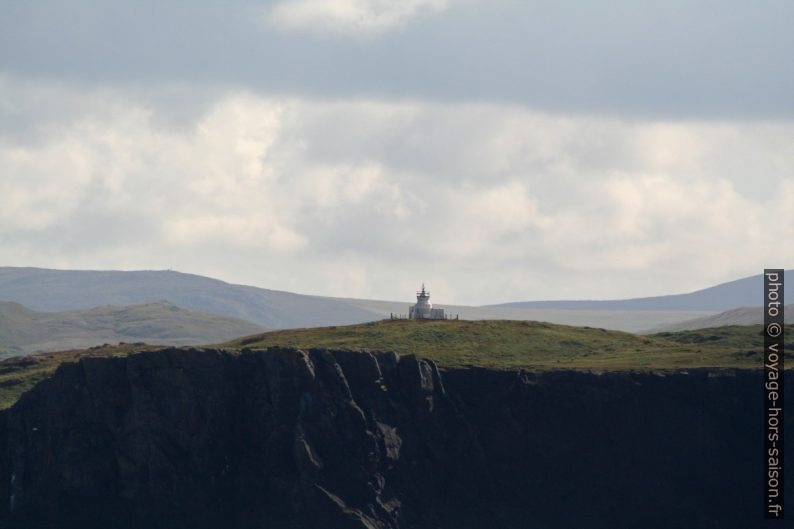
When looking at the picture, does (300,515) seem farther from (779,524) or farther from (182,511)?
(779,524)

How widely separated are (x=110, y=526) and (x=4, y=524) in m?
11.2

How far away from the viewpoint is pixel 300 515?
647ft

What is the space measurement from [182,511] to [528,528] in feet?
122

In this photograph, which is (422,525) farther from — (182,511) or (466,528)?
(182,511)

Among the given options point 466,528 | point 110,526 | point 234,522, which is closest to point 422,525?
point 466,528

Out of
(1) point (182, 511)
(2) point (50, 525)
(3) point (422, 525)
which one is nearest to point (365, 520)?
(3) point (422, 525)

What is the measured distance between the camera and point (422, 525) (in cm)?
19888

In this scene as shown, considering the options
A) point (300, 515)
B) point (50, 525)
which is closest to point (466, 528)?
point (300, 515)

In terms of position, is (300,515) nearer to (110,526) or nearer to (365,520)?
(365,520)

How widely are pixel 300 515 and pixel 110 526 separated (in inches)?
803

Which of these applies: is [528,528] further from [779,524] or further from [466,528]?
[779,524]

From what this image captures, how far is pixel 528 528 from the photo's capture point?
200 metres

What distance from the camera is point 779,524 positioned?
199375mm

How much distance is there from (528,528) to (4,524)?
55.9m
